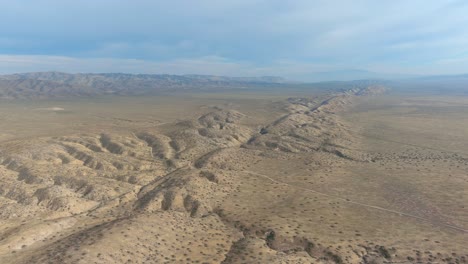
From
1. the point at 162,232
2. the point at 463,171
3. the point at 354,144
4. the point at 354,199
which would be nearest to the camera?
the point at 162,232

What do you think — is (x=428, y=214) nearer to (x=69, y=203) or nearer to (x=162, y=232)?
(x=162, y=232)

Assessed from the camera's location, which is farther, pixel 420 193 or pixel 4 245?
pixel 420 193

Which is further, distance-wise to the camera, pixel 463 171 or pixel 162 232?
pixel 463 171

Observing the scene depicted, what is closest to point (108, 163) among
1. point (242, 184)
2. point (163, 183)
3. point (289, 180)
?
point (163, 183)

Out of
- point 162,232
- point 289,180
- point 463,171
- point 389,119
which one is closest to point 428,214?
point 289,180

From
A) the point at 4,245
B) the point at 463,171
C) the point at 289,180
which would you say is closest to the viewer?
the point at 4,245

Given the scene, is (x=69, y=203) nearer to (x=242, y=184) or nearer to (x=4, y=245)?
(x=4, y=245)

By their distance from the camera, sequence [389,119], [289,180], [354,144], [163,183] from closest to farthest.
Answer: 1. [163,183]
2. [289,180]
3. [354,144]
4. [389,119]
